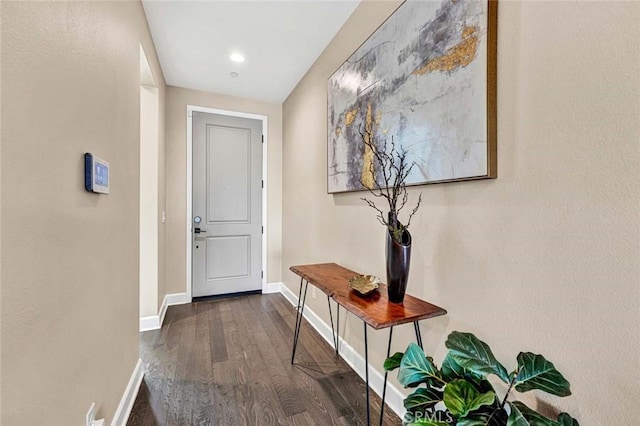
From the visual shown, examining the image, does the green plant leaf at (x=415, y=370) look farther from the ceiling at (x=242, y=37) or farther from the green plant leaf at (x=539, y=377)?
the ceiling at (x=242, y=37)

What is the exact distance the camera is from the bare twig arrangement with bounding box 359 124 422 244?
4.32ft

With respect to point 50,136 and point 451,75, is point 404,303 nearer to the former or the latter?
point 451,75

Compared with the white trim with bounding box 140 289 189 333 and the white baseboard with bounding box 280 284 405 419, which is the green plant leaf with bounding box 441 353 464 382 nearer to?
the white baseboard with bounding box 280 284 405 419

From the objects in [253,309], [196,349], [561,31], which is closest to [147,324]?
[196,349]

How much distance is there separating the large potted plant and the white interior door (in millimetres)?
2146

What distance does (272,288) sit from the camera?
12.1 feet

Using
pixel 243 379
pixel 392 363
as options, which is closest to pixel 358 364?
pixel 243 379

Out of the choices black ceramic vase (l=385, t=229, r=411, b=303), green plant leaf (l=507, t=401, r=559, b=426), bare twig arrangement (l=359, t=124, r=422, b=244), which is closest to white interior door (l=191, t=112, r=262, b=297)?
bare twig arrangement (l=359, t=124, r=422, b=244)

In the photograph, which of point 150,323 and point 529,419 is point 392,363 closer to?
point 529,419

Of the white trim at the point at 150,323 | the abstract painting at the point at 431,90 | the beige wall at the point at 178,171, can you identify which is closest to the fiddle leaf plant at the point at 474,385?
the abstract painting at the point at 431,90

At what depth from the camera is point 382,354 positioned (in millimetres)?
1710

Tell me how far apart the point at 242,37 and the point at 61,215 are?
6.77 feet

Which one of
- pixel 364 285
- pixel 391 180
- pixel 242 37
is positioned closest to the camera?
pixel 364 285

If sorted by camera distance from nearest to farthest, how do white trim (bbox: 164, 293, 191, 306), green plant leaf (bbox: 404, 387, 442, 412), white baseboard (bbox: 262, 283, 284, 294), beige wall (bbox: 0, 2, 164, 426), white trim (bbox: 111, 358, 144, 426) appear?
beige wall (bbox: 0, 2, 164, 426) → green plant leaf (bbox: 404, 387, 442, 412) → white trim (bbox: 111, 358, 144, 426) → white trim (bbox: 164, 293, 191, 306) → white baseboard (bbox: 262, 283, 284, 294)
